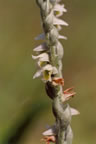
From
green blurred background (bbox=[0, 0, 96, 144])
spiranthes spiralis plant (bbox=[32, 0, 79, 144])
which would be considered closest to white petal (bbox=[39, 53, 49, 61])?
spiranthes spiralis plant (bbox=[32, 0, 79, 144])

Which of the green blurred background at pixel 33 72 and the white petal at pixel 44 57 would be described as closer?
the white petal at pixel 44 57

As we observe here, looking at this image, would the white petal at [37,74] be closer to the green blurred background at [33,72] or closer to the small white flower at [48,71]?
the small white flower at [48,71]

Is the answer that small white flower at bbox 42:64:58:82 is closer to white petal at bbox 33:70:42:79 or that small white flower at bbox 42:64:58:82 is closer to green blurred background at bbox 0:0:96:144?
white petal at bbox 33:70:42:79

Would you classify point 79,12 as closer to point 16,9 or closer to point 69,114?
point 16,9

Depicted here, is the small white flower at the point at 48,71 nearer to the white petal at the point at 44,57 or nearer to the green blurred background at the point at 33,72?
the white petal at the point at 44,57

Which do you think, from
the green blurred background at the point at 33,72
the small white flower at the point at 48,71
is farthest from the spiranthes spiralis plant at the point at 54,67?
the green blurred background at the point at 33,72

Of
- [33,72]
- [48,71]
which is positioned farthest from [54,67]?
[33,72]

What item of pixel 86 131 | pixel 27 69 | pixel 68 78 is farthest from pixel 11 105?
pixel 68 78

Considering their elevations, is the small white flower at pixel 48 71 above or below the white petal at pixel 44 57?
below
